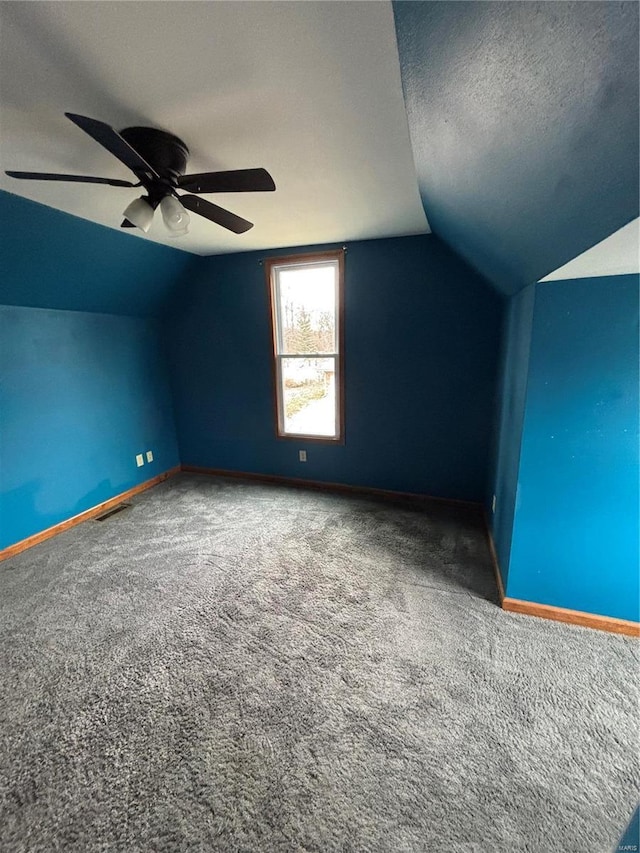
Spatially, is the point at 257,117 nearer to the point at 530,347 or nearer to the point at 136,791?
the point at 530,347

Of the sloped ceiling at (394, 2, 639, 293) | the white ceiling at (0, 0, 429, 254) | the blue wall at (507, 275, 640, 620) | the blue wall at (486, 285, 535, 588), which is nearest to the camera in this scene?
the sloped ceiling at (394, 2, 639, 293)

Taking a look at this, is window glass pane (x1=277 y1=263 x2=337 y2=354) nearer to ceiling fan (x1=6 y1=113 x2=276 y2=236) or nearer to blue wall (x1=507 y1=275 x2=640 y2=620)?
ceiling fan (x1=6 y1=113 x2=276 y2=236)

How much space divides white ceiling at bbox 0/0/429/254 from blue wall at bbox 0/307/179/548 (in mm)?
1200

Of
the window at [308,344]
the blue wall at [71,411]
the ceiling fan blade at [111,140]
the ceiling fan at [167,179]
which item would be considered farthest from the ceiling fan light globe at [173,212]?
the blue wall at [71,411]

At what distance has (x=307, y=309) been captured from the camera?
3.22 m

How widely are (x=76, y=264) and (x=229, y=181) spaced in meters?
1.80

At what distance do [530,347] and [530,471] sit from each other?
0.61 metres

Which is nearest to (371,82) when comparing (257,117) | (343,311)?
(257,117)

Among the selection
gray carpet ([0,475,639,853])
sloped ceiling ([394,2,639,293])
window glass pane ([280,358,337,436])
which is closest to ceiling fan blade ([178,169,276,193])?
sloped ceiling ([394,2,639,293])

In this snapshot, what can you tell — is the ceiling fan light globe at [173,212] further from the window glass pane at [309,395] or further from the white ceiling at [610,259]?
the window glass pane at [309,395]

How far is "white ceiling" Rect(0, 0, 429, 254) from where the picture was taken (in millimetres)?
879

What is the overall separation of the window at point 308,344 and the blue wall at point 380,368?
0.32ft

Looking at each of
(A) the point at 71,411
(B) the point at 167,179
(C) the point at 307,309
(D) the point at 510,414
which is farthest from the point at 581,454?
(A) the point at 71,411

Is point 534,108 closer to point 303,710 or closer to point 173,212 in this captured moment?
point 173,212
